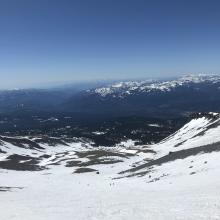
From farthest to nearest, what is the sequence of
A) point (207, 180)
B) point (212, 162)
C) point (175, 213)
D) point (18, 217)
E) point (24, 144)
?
1. point (24, 144)
2. point (212, 162)
3. point (207, 180)
4. point (18, 217)
5. point (175, 213)

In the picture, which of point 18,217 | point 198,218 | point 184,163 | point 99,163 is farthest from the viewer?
point 99,163

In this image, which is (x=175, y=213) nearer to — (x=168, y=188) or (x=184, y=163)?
(x=168, y=188)

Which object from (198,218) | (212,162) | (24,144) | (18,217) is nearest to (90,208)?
(18,217)

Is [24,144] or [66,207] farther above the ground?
[66,207]

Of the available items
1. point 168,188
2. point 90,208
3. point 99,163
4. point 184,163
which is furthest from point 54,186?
point 99,163

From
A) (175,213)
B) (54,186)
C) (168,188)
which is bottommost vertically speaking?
(54,186)

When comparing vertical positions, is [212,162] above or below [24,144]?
above

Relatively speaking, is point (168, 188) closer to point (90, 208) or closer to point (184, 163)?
point (90, 208)

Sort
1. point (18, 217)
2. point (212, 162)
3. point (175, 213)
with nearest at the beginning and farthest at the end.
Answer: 1. point (175, 213)
2. point (18, 217)
3. point (212, 162)

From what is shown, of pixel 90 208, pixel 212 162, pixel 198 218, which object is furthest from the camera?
pixel 212 162

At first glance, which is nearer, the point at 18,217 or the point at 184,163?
the point at 18,217
